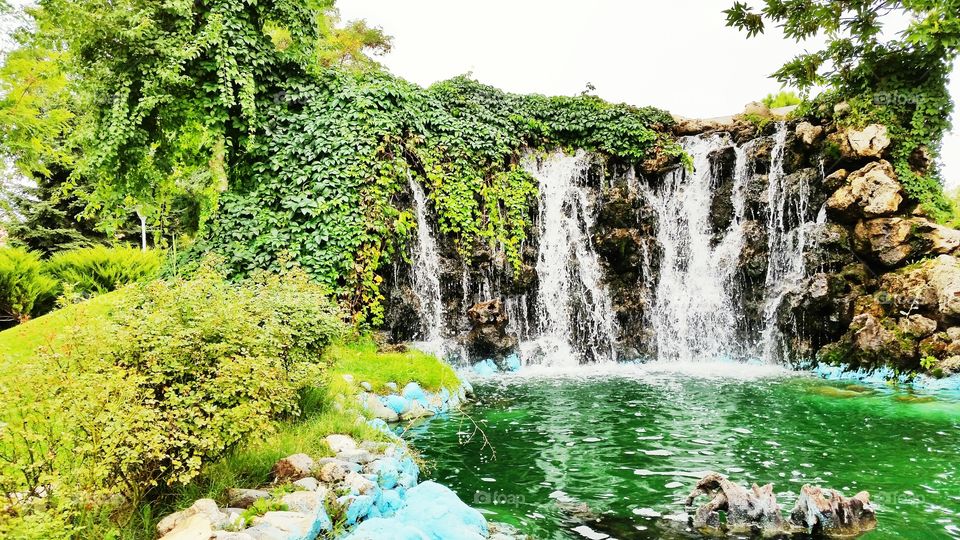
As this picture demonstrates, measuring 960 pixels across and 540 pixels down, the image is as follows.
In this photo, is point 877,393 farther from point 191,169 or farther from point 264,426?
point 191,169

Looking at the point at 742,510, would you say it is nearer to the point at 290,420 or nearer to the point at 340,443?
the point at 340,443

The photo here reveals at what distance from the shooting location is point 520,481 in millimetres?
6031

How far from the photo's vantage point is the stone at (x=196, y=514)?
372cm

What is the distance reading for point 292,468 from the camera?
16.2ft

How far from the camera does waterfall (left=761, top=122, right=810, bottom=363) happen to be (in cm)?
1420

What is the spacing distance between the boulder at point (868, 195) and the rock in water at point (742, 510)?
1124cm

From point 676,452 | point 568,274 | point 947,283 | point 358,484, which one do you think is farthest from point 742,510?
point 568,274

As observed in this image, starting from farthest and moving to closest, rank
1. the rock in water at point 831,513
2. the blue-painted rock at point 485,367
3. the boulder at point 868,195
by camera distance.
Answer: the blue-painted rock at point 485,367 < the boulder at point 868,195 < the rock in water at point 831,513

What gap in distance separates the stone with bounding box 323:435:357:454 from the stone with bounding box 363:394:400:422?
6.37 ft

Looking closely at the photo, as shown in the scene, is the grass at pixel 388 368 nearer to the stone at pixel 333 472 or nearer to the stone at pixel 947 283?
A: the stone at pixel 333 472

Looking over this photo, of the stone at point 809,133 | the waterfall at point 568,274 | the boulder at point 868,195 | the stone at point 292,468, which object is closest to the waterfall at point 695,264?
the stone at point 809,133

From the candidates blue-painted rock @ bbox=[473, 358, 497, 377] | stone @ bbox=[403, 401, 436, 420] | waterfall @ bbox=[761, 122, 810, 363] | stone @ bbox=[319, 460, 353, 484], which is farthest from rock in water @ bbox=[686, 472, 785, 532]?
waterfall @ bbox=[761, 122, 810, 363]

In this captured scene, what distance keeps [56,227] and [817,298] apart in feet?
97.3

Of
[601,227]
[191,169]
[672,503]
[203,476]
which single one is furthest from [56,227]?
[672,503]
